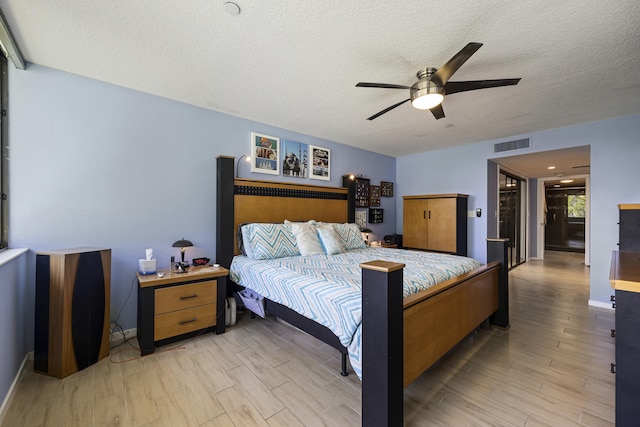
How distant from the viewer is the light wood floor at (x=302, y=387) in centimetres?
162

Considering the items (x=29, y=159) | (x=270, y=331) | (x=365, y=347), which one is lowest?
(x=270, y=331)

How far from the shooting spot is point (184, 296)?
2.54 meters

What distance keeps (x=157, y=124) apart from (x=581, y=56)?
3987 millimetres

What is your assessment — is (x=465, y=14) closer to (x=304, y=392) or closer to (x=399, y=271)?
(x=399, y=271)

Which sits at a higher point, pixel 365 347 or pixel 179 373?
pixel 365 347

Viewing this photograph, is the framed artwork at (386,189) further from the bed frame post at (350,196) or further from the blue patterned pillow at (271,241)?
the blue patterned pillow at (271,241)

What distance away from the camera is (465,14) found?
5.54ft

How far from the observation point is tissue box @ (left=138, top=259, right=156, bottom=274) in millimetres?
2541

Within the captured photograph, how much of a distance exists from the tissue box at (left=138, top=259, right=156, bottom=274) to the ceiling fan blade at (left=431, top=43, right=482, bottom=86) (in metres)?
3.04

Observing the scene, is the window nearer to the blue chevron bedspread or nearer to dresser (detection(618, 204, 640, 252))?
the blue chevron bedspread

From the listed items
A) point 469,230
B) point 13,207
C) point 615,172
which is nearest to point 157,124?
point 13,207

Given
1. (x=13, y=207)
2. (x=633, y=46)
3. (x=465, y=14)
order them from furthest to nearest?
(x=13, y=207) < (x=633, y=46) < (x=465, y=14)

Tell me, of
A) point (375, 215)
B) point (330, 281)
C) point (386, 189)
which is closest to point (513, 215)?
point (386, 189)

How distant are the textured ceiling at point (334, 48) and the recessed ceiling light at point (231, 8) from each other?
0.04 metres
